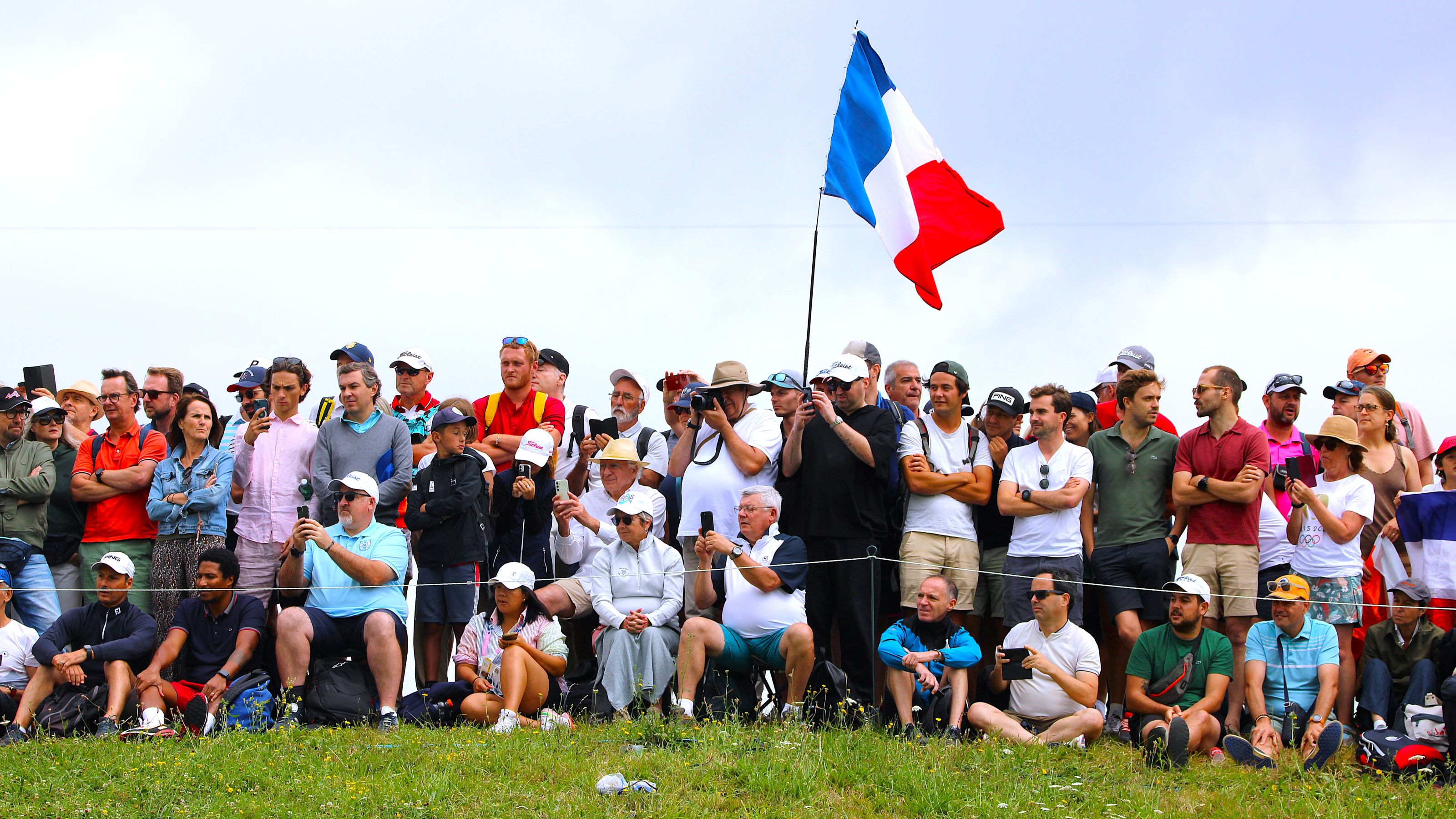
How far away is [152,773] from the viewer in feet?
22.9

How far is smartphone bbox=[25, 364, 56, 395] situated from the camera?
10703 millimetres

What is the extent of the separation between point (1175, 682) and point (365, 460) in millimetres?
5382

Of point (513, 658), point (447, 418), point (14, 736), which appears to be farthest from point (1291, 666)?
point (14, 736)

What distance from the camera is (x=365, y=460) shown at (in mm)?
8992

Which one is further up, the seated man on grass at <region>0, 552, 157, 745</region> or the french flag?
the french flag

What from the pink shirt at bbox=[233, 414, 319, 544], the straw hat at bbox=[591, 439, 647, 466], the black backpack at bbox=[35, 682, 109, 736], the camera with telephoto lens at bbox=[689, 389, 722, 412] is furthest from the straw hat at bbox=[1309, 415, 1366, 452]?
the black backpack at bbox=[35, 682, 109, 736]

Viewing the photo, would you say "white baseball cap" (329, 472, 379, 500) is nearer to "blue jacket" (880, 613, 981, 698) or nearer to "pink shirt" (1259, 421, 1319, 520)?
"blue jacket" (880, 613, 981, 698)

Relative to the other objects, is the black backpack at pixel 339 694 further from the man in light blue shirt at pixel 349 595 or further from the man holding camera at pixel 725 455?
the man holding camera at pixel 725 455

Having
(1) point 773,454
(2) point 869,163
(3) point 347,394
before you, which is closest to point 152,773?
(3) point 347,394

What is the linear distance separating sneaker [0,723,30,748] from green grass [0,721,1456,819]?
0.34m

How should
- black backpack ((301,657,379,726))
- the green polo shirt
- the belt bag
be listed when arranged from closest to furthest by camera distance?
the belt bag, black backpack ((301,657,379,726)), the green polo shirt

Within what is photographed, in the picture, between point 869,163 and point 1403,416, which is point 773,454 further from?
point 1403,416

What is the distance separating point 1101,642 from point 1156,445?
52.2 inches

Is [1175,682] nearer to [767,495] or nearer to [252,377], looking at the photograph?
[767,495]
